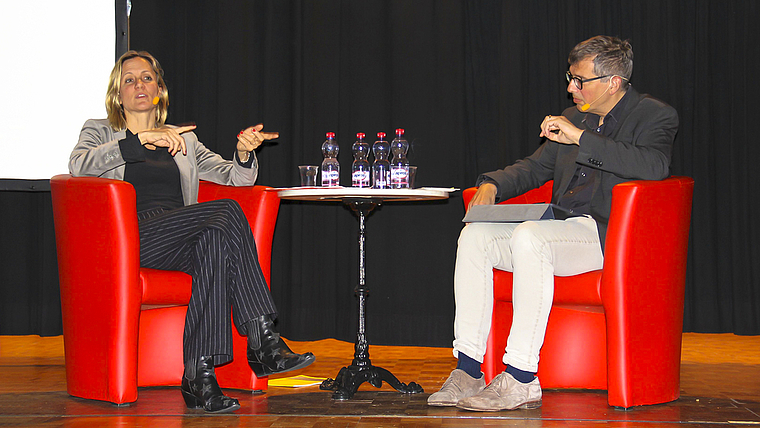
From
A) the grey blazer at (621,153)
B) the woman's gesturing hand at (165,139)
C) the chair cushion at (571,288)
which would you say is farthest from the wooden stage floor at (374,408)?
the woman's gesturing hand at (165,139)

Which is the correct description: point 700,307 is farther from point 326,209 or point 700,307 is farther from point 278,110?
point 278,110

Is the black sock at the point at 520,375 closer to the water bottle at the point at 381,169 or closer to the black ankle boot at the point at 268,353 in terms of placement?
the black ankle boot at the point at 268,353

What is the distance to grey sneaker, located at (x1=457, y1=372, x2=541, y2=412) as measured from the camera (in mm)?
1911

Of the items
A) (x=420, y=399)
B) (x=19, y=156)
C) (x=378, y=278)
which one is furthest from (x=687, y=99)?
(x=19, y=156)

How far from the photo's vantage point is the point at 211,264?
2016 mm

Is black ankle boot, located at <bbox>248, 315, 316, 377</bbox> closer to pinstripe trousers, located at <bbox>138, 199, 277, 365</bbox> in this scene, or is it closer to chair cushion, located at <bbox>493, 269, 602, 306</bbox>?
pinstripe trousers, located at <bbox>138, 199, 277, 365</bbox>

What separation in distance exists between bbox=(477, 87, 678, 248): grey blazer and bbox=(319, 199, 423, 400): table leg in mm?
457

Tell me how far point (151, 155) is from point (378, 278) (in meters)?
1.54

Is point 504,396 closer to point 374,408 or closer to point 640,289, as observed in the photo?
point 374,408

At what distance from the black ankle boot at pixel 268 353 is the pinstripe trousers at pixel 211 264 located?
3 cm

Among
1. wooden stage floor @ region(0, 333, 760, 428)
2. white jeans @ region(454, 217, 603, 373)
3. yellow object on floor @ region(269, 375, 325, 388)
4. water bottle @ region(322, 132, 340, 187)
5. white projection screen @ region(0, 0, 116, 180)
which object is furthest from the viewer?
white projection screen @ region(0, 0, 116, 180)

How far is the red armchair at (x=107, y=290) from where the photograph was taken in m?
2.03

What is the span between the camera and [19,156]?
129 inches

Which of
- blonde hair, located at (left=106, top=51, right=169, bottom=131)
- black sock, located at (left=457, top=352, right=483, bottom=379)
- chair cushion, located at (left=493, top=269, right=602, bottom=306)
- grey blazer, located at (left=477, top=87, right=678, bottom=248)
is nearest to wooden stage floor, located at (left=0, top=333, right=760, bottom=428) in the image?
black sock, located at (left=457, top=352, right=483, bottom=379)
